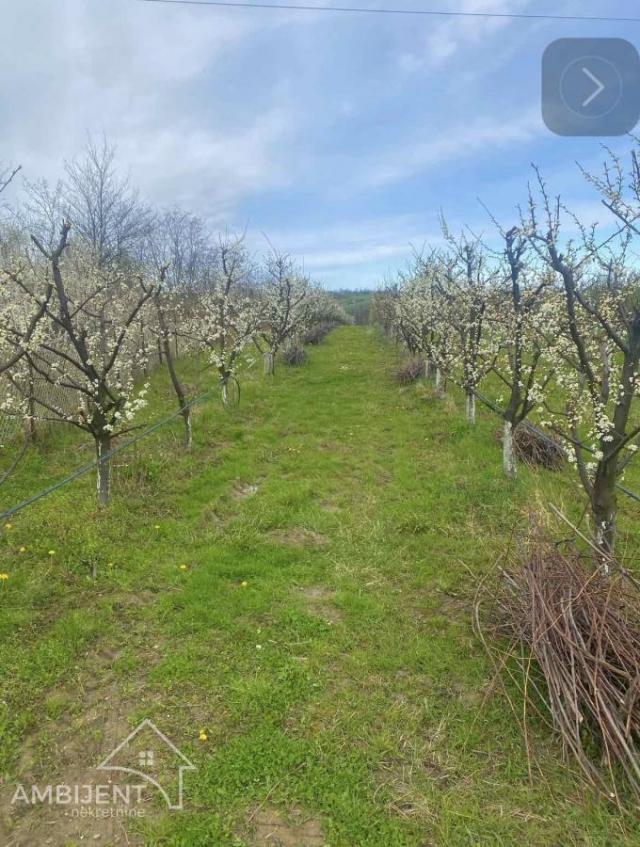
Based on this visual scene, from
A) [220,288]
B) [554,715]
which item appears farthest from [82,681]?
[220,288]

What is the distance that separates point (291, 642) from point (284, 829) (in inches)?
58.6

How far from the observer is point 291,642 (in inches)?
157

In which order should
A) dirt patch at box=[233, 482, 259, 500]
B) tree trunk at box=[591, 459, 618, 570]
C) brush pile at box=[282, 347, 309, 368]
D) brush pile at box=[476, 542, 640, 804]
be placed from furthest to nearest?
brush pile at box=[282, 347, 309, 368]
dirt patch at box=[233, 482, 259, 500]
tree trunk at box=[591, 459, 618, 570]
brush pile at box=[476, 542, 640, 804]

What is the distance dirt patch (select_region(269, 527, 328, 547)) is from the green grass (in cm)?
3

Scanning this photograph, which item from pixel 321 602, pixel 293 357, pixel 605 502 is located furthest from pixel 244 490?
pixel 293 357

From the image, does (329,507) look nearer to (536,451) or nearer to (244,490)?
(244,490)

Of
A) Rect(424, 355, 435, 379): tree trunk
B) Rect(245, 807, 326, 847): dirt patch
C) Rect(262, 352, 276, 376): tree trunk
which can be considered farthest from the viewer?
Rect(262, 352, 276, 376): tree trunk

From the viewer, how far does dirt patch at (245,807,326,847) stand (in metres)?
2.47

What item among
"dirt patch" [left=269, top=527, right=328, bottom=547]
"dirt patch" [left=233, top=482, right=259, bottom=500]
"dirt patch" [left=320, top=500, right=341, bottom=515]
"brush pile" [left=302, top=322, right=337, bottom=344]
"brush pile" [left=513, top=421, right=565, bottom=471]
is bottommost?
"dirt patch" [left=269, top=527, right=328, bottom=547]

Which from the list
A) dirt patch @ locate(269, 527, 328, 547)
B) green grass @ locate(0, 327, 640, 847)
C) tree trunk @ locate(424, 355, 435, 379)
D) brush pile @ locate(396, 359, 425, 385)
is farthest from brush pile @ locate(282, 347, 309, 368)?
dirt patch @ locate(269, 527, 328, 547)

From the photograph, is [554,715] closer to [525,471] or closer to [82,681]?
[82,681]

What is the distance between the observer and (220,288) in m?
13.3

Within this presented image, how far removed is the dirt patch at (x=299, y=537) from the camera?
18.5ft

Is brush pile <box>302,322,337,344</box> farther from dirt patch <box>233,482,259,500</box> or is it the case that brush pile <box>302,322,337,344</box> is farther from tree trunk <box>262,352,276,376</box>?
dirt patch <box>233,482,259,500</box>
